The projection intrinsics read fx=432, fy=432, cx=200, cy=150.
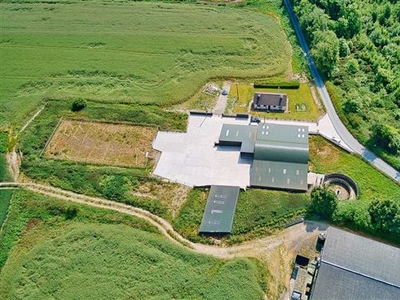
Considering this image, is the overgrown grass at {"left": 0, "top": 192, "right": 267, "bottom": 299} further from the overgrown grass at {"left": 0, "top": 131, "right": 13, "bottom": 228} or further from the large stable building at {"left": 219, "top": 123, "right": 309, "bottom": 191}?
the large stable building at {"left": 219, "top": 123, "right": 309, "bottom": 191}

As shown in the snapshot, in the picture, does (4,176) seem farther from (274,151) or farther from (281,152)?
(281,152)

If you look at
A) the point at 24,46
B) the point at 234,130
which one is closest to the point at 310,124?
the point at 234,130

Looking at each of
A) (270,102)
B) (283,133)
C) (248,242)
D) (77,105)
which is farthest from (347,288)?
(77,105)

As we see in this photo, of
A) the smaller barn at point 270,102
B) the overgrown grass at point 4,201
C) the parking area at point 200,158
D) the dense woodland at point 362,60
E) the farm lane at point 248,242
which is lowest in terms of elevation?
the overgrown grass at point 4,201

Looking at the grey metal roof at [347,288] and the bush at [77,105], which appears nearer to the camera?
the grey metal roof at [347,288]

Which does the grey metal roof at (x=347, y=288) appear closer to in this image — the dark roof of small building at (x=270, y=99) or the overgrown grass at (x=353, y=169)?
the overgrown grass at (x=353, y=169)

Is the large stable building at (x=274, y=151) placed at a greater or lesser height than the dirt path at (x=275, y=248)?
greater

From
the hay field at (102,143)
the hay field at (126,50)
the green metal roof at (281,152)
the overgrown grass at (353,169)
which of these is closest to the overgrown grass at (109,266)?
the hay field at (102,143)

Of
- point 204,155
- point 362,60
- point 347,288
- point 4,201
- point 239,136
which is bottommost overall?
point 4,201
